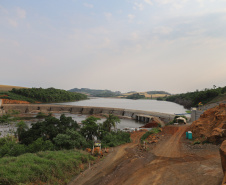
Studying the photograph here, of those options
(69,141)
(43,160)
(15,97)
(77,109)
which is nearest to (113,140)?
(69,141)

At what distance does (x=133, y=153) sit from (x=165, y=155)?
298cm

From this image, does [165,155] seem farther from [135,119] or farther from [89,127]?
[135,119]

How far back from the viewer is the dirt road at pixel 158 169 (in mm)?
8430

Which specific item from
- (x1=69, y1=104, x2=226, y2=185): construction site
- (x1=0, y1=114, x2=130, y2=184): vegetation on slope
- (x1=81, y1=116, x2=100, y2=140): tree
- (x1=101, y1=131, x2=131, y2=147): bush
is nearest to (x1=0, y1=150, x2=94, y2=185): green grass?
(x1=0, y1=114, x2=130, y2=184): vegetation on slope

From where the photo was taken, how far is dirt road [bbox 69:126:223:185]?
8430mm

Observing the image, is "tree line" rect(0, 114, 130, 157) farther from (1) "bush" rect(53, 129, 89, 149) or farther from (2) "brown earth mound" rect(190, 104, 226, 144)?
(2) "brown earth mound" rect(190, 104, 226, 144)

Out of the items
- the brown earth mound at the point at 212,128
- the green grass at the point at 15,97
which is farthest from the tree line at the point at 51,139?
the green grass at the point at 15,97

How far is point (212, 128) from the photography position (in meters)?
17.0

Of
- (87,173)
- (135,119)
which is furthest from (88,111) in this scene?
(87,173)

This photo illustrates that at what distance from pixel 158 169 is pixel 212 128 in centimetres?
1143

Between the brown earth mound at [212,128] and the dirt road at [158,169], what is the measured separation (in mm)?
1812

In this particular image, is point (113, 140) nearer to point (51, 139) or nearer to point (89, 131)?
point (89, 131)

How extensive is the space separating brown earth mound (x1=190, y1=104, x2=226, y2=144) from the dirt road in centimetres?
181

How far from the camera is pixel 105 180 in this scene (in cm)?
895
